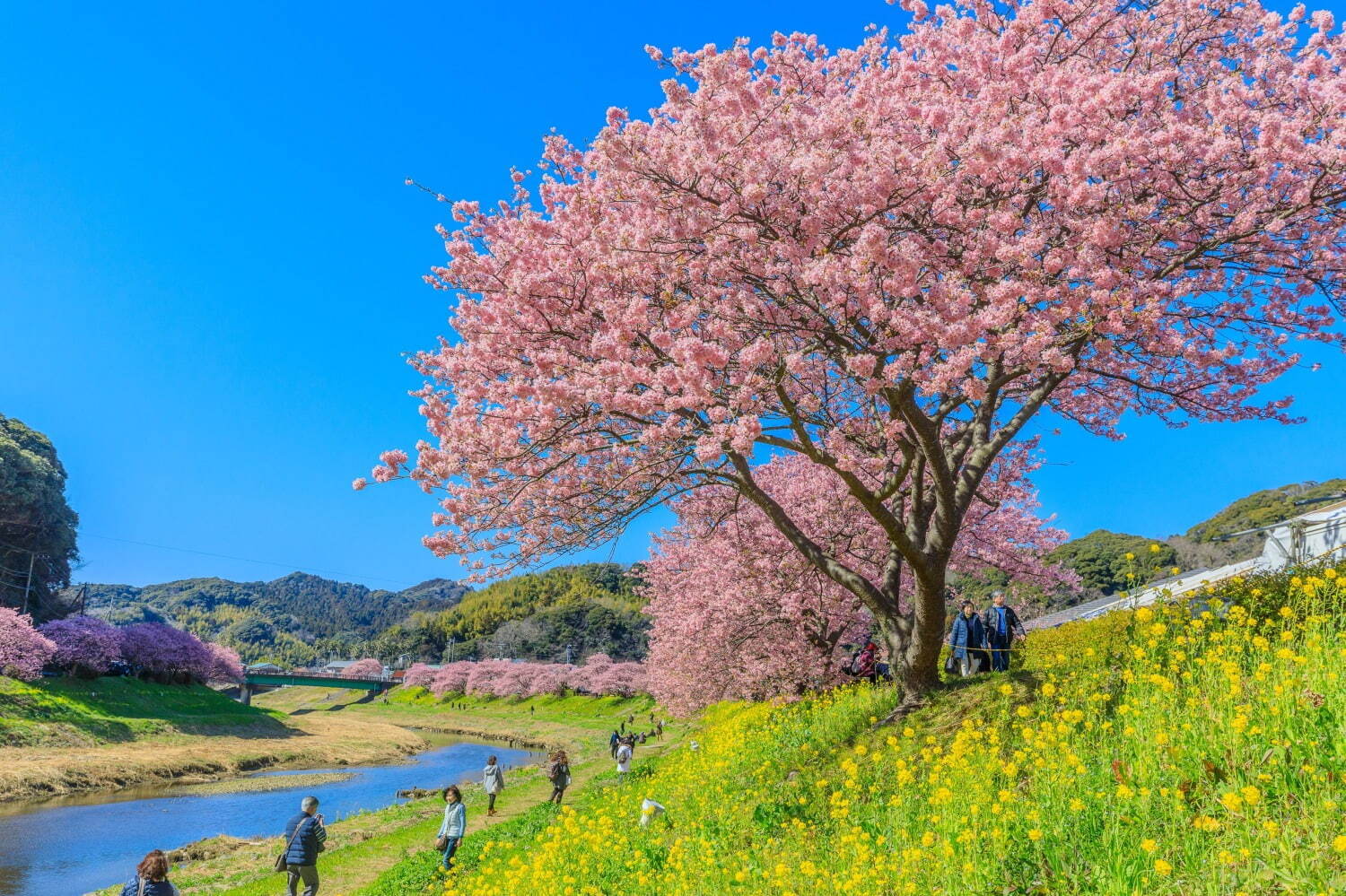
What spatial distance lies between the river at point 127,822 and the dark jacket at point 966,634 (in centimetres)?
2015

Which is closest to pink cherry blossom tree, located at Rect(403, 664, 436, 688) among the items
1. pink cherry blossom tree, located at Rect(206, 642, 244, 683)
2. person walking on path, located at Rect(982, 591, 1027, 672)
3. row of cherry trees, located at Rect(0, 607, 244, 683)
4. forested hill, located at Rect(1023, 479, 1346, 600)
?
pink cherry blossom tree, located at Rect(206, 642, 244, 683)

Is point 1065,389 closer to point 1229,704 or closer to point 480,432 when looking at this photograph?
point 1229,704

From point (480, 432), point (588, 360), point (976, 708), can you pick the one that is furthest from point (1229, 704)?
point (480, 432)

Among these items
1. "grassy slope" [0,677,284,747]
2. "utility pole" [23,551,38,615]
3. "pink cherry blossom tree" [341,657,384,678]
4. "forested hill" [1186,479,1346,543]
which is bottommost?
"pink cherry blossom tree" [341,657,384,678]

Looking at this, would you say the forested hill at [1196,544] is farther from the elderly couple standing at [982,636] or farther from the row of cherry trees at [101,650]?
the row of cherry trees at [101,650]

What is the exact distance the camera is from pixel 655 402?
29.6 ft

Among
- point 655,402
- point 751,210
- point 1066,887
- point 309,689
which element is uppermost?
point 751,210

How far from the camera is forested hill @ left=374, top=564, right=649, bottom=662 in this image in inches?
4336

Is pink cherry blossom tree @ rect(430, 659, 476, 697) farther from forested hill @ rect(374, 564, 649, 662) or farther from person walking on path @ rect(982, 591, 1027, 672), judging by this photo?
person walking on path @ rect(982, 591, 1027, 672)

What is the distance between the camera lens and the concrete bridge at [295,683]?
9281cm

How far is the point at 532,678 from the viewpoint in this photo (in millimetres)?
92250

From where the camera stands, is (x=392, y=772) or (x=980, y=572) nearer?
(x=980, y=572)

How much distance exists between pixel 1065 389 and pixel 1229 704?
782 cm

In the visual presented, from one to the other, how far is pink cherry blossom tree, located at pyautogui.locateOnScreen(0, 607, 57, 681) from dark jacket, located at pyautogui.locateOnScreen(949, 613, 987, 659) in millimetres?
48207
